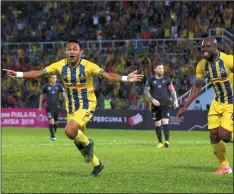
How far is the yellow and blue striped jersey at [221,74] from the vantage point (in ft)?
41.8

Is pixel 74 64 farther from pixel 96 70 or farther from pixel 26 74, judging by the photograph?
pixel 26 74

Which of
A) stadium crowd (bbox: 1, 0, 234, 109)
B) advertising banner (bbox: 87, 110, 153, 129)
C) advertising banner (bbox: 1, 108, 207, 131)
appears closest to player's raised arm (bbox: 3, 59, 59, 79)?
advertising banner (bbox: 1, 108, 207, 131)

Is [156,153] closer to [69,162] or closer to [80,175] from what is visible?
[69,162]

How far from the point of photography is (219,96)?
13.0 meters

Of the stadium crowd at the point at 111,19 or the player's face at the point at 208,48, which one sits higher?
the stadium crowd at the point at 111,19

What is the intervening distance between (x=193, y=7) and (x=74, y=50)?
25846mm

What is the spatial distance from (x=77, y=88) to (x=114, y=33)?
91.5 feet

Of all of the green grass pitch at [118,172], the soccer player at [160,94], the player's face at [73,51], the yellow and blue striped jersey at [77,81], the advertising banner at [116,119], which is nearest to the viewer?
the green grass pitch at [118,172]

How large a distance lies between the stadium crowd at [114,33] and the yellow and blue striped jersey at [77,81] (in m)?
21.6

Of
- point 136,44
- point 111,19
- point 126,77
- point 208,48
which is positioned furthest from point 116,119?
point 126,77

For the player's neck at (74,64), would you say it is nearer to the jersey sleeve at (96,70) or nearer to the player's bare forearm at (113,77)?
the jersey sleeve at (96,70)

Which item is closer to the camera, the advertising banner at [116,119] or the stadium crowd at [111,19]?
the advertising banner at [116,119]

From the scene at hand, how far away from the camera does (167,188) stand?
33.6ft

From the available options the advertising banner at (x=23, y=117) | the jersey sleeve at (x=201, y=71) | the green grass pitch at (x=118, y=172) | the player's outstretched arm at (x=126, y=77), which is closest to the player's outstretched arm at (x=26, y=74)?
the player's outstretched arm at (x=126, y=77)
